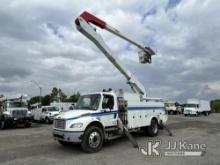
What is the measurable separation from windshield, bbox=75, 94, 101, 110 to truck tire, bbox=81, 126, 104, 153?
3.41 ft

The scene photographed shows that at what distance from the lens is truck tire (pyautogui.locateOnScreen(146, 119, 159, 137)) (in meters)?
13.5

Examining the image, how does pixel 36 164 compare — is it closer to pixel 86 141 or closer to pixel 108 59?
pixel 86 141

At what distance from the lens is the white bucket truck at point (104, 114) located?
942cm

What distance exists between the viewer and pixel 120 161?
805 centimetres

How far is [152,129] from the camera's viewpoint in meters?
13.6

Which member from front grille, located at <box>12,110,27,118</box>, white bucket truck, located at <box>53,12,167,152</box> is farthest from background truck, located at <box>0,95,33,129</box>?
white bucket truck, located at <box>53,12,167,152</box>

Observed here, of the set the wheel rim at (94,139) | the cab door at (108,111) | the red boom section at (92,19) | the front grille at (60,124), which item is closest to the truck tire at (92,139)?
the wheel rim at (94,139)

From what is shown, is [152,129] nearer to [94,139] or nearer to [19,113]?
[94,139]

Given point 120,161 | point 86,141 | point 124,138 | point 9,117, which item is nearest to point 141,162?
point 120,161

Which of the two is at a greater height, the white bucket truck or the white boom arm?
the white boom arm

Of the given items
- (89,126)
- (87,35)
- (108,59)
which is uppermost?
(87,35)

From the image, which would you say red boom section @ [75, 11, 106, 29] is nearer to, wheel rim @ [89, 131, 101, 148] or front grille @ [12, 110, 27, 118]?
wheel rim @ [89, 131, 101, 148]

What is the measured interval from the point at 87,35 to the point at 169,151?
6904 mm

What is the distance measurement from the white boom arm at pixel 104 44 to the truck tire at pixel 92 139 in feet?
13.6
